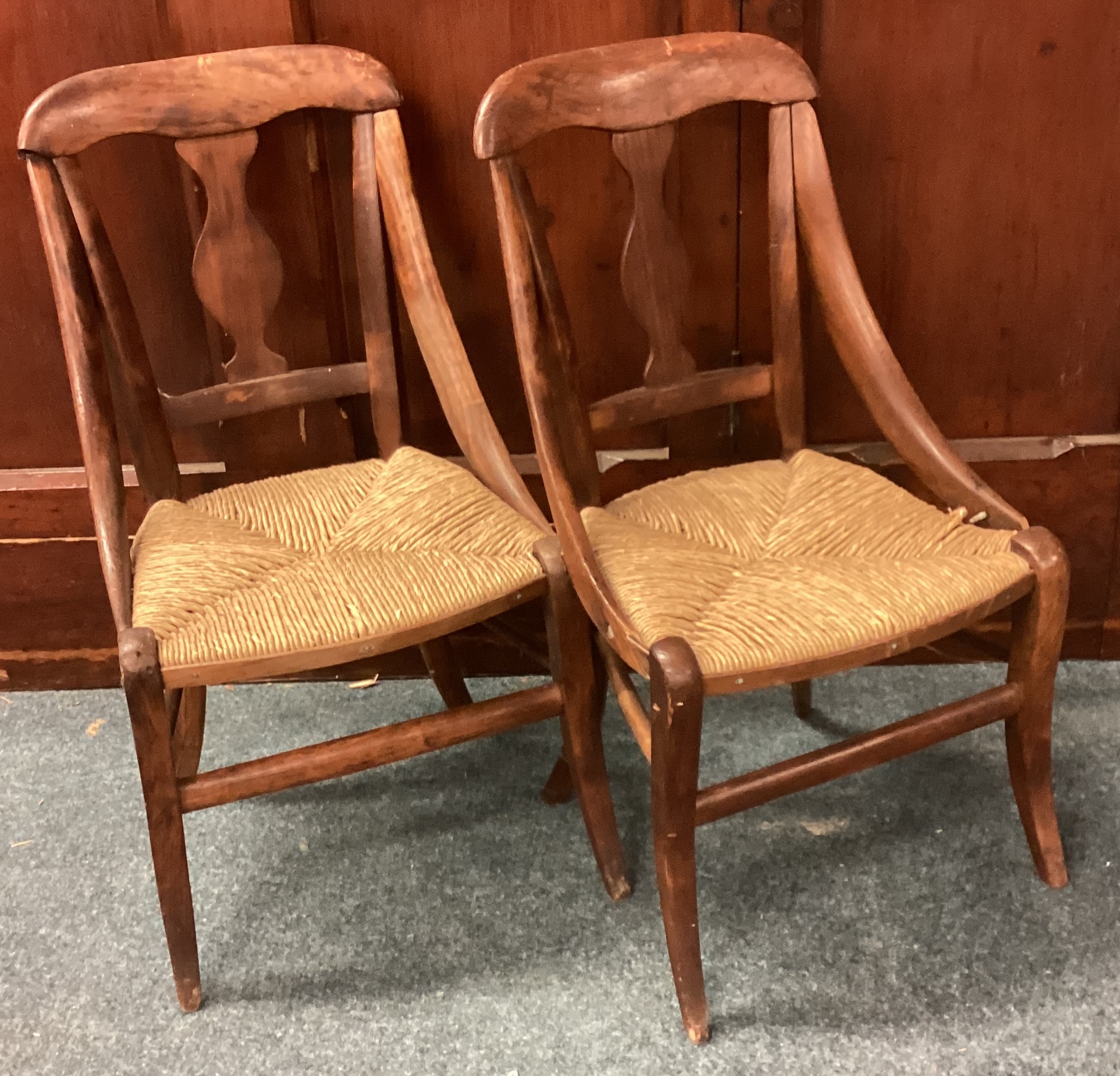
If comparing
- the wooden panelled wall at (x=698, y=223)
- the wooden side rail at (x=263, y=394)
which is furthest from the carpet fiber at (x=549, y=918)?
the wooden side rail at (x=263, y=394)

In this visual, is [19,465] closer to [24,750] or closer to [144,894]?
[24,750]

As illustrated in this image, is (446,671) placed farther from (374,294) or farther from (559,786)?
(374,294)

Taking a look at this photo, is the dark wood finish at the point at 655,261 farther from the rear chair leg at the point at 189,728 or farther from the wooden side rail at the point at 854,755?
the rear chair leg at the point at 189,728

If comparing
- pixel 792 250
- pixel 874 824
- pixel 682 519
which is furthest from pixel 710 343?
pixel 874 824

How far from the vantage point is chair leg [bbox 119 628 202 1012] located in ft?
3.08

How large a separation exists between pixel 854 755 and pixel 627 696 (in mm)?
238

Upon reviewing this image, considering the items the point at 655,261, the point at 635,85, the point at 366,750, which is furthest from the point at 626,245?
the point at 366,750

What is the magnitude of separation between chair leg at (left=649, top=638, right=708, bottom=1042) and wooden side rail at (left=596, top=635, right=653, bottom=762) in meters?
0.09

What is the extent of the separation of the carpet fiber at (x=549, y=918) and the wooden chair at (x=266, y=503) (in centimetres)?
9

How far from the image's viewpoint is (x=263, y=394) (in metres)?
1.27

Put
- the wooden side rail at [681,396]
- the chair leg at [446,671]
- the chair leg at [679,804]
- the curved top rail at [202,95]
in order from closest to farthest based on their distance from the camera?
1. the chair leg at [679,804]
2. the curved top rail at [202,95]
3. the wooden side rail at [681,396]
4. the chair leg at [446,671]

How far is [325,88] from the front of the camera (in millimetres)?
1190

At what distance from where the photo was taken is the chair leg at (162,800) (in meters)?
0.94

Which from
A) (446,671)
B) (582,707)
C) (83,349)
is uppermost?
(83,349)
